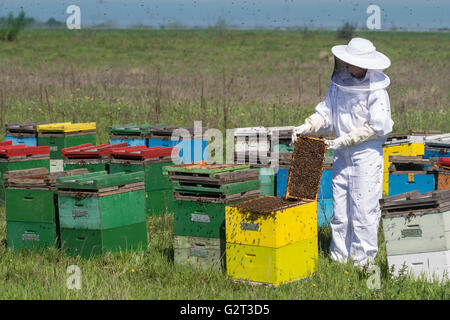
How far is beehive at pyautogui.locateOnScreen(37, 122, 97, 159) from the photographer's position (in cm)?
980

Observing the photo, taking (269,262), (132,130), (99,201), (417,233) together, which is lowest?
(269,262)

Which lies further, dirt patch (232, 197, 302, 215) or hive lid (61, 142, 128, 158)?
hive lid (61, 142, 128, 158)

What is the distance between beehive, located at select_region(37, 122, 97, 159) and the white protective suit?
4710mm

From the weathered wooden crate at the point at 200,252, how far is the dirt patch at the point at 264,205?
436mm

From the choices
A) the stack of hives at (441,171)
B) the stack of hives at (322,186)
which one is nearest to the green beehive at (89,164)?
the stack of hives at (322,186)

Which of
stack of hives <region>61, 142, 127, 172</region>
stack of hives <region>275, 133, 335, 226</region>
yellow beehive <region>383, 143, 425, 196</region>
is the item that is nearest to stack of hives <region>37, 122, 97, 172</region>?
stack of hives <region>61, 142, 127, 172</region>

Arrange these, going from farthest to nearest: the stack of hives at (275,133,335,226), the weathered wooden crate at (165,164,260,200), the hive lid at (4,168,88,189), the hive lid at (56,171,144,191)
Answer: the stack of hives at (275,133,335,226)
the hive lid at (4,168,88,189)
the hive lid at (56,171,144,191)
the weathered wooden crate at (165,164,260,200)

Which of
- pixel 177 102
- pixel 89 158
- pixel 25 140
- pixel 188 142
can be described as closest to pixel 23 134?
pixel 25 140

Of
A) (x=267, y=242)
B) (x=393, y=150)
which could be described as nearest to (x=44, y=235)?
(x=267, y=242)

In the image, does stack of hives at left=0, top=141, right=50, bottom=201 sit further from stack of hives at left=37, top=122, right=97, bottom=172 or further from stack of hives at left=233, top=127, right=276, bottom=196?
stack of hives at left=233, top=127, right=276, bottom=196

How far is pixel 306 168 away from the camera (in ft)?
19.8

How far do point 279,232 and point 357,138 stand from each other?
1.30 metres

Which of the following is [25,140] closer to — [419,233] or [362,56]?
[362,56]

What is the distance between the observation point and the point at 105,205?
632 cm
